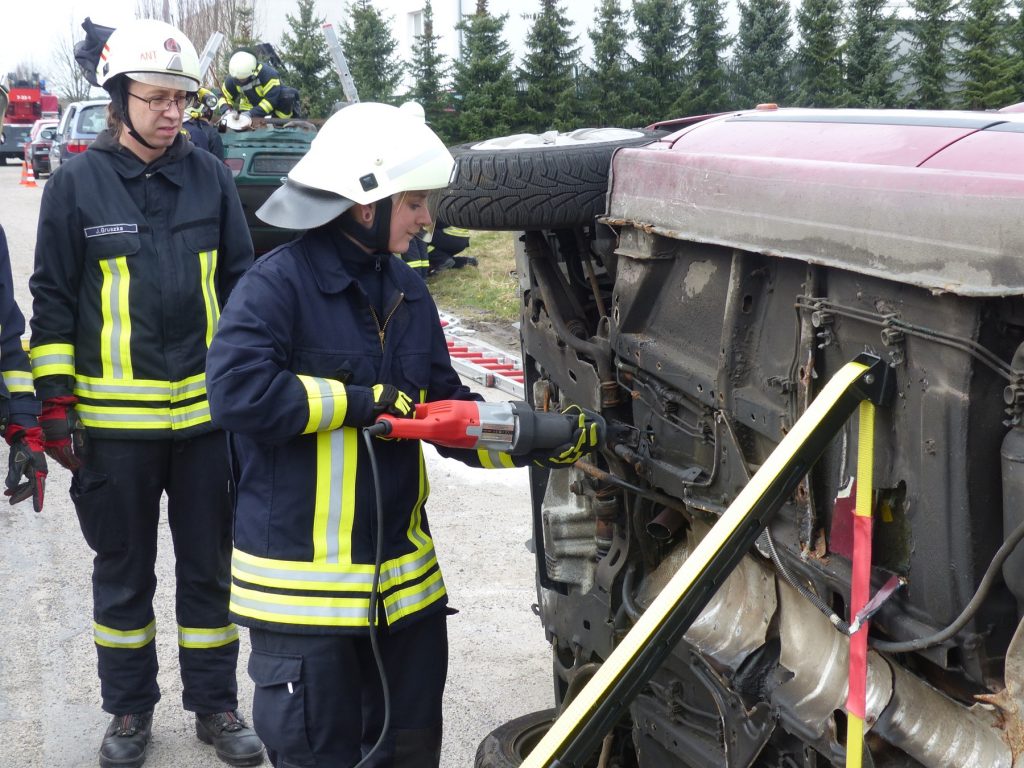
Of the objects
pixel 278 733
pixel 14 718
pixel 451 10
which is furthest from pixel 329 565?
pixel 451 10

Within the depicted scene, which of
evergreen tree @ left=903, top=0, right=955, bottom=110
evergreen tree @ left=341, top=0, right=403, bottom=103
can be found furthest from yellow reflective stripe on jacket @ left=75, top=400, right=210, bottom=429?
evergreen tree @ left=341, top=0, right=403, bottom=103

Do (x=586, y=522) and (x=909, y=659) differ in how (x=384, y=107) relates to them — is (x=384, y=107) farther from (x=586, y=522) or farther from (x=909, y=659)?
(x=909, y=659)

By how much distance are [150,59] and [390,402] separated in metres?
1.50

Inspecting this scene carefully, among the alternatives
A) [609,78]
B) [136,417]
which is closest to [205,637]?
[136,417]

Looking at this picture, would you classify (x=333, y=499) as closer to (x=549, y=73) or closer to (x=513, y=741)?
(x=513, y=741)

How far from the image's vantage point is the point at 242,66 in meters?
12.5

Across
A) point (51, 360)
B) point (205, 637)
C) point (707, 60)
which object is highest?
point (707, 60)

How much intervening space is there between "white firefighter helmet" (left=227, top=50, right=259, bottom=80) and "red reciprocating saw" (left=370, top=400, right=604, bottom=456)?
10709 millimetres

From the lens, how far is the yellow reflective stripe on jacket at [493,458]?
2.70 m

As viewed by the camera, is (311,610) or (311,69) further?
(311,69)

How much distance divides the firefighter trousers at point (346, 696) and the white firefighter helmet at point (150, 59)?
1693 mm

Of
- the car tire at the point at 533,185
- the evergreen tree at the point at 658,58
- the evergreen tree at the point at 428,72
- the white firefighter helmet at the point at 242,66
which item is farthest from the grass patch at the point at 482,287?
the evergreen tree at the point at 428,72

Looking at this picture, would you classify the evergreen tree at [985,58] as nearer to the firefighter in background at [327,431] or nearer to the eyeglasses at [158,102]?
the eyeglasses at [158,102]

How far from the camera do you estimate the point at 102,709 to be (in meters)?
3.69
